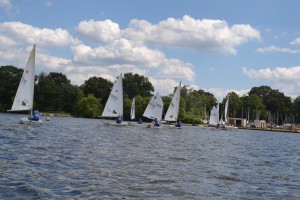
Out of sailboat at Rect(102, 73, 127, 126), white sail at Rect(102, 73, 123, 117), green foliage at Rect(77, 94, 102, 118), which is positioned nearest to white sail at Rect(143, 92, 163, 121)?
sailboat at Rect(102, 73, 127, 126)

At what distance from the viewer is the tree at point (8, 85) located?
136m

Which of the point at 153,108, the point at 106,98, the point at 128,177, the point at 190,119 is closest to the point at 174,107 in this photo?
the point at 153,108

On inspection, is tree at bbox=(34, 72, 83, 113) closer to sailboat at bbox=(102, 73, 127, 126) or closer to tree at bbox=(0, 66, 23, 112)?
tree at bbox=(0, 66, 23, 112)

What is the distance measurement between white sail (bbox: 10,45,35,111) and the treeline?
85.9 meters

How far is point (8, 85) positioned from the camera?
455ft

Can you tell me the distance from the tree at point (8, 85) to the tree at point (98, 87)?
28954mm

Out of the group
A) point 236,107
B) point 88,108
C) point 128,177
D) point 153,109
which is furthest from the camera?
point 236,107

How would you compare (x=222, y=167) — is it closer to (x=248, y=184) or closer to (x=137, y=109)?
(x=248, y=184)

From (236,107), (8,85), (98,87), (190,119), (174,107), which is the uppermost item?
(98,87)

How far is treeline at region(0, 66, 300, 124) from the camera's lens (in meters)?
138

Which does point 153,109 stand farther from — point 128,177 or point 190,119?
point 190,119

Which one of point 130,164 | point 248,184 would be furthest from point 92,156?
point 248,184

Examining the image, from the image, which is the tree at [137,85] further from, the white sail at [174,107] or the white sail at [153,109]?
the white sail at [153,109]

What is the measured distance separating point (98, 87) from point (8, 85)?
36307 mm
